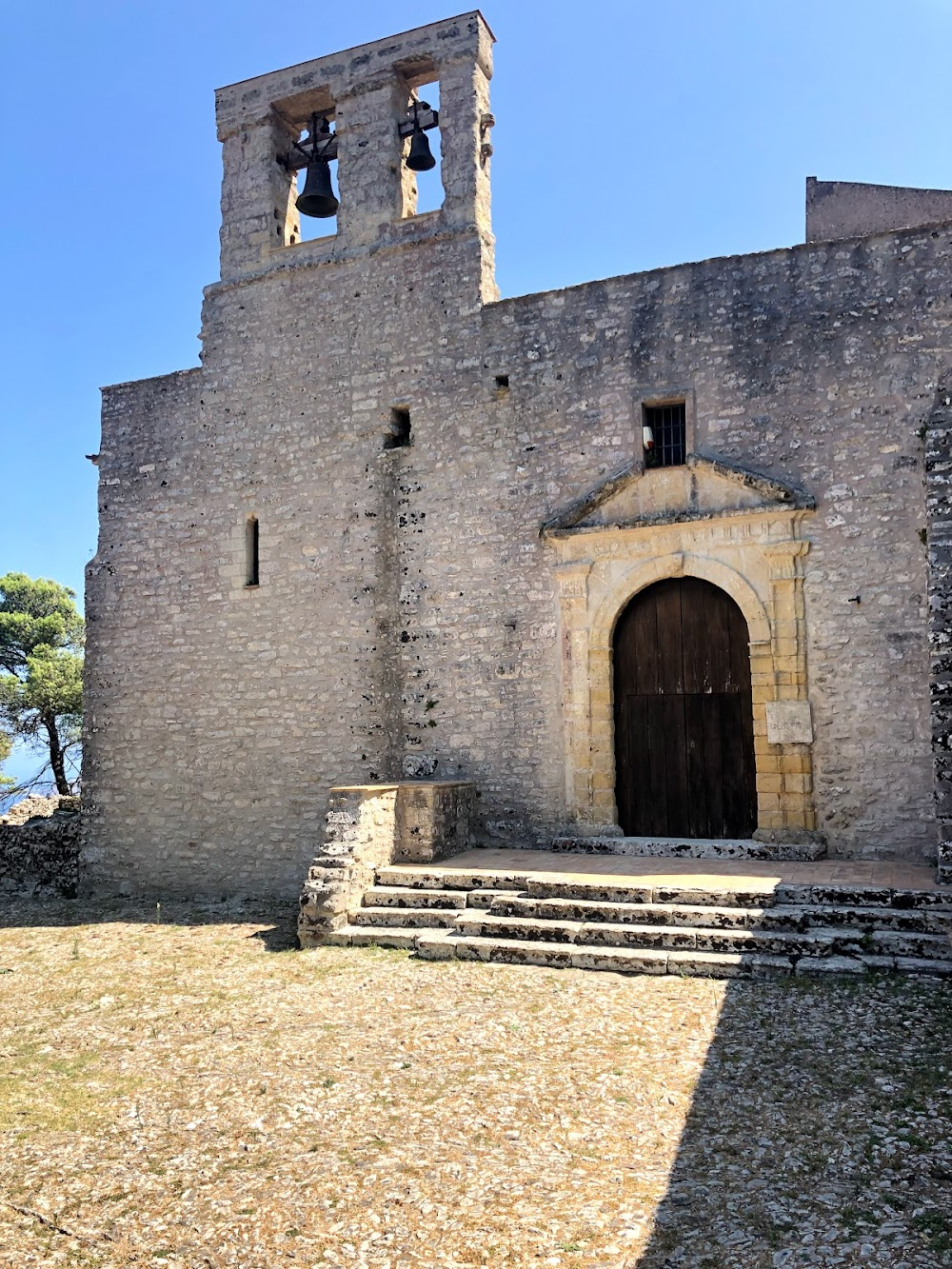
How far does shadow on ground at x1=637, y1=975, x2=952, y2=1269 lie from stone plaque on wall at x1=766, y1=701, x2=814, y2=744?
9.06 feet

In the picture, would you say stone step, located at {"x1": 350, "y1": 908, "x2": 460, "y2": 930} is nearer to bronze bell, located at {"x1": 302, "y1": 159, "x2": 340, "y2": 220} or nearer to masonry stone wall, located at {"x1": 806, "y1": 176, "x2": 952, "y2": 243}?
bronze bell, located at {"x1": 302, "y1": 159, "x2": 340, "y2": 220}

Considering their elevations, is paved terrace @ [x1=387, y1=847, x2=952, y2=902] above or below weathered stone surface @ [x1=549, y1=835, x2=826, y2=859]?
below

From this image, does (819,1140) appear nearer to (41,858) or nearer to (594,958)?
(594,958)

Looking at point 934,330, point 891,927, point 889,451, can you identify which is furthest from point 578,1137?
point 934,330

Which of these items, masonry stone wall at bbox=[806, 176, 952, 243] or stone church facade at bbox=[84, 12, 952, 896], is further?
masonry stone wall at bbox=[806, 176, 952, 243]

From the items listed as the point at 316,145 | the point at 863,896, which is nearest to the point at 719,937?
the point at 863,896

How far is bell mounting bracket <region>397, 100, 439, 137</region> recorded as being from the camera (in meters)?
10.1

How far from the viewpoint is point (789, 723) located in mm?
7883

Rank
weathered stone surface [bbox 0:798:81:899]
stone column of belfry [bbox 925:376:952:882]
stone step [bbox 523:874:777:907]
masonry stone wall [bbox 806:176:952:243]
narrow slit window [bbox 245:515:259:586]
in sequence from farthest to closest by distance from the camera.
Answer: masonry stone wall [bbox 806:176:952:243] → weathered stone surface [bbox 0:798:81:899] → narrow slit window [bbox 245:515:259:586] → stone step [bbox 523:874:777:907] → stone column of belfry [bbox 925:376:952:882]

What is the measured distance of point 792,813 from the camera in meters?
7.80

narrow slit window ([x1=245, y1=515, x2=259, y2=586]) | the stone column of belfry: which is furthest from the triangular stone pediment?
narrow slit window ([x1=245, y1=515, x2=259, y2=586])

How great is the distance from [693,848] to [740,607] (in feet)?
6.78

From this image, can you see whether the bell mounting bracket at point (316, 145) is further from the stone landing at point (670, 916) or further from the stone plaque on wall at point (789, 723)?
the stone landing at point (670, 916)

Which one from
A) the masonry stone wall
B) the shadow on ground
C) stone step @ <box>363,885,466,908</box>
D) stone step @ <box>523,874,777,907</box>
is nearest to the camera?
the shadow on ground
